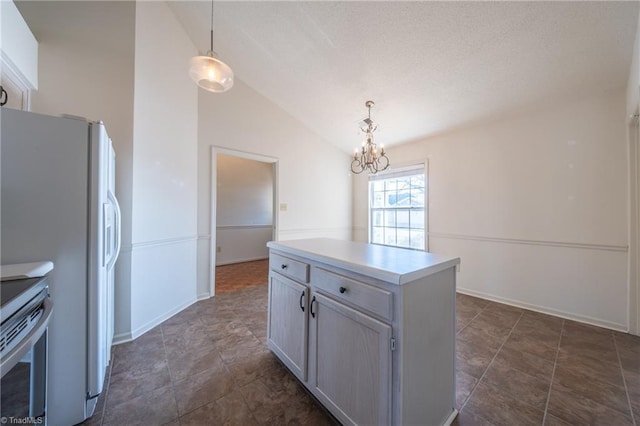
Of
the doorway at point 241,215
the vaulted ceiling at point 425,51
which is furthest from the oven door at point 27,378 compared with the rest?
the doorway at point 241,215

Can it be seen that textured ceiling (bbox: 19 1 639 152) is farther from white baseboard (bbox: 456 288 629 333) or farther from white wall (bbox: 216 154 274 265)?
white wall (bbox: 216 154 274 265)

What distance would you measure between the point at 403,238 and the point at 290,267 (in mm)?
3196

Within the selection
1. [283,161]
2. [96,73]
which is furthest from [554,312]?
[96,73]

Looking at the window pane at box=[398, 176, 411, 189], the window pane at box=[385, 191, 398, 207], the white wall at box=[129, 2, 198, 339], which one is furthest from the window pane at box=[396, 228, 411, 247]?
the white wall at box=[129, 2, 198, 339]

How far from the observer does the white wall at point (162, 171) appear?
2281 mm

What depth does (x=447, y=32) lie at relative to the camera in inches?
79.8

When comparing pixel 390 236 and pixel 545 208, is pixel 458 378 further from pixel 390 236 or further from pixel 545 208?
pixel 390 236

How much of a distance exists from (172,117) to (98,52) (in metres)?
0.74

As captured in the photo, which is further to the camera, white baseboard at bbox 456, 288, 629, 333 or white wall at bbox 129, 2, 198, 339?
white baseboard at bbox 456, 288, 629, 333

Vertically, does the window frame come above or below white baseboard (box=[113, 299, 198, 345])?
above

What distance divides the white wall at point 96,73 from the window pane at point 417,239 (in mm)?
3926

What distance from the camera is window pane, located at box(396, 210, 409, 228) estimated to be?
425 cm

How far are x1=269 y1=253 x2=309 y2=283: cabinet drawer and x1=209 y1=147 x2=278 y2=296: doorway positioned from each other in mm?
3064

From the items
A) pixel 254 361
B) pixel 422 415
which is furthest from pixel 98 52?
pixel 422 415
